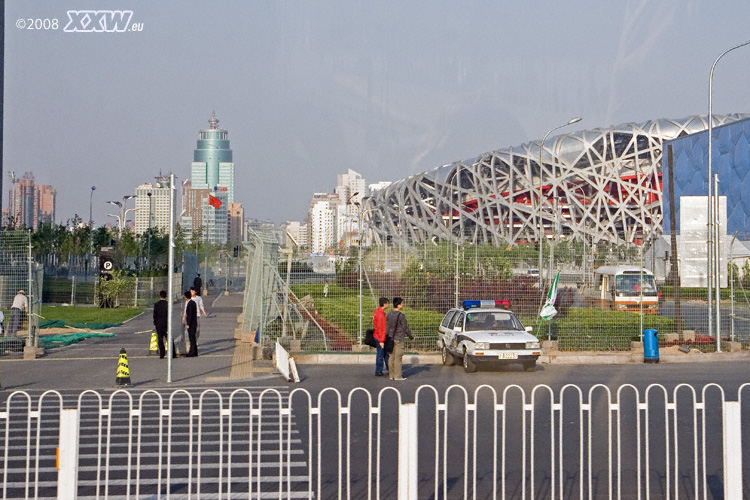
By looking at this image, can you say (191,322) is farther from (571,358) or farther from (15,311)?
(571,358)

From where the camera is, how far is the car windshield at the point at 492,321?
1903 centimetres

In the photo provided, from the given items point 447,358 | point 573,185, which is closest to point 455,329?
point 447,358

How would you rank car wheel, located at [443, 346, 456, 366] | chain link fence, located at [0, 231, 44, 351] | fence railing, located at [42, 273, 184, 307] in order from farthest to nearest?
fence railing, located at [42, 273, 184, 307] < chain link fence, located at [0, 231, 44, 351] < car wheel, located at [443, 346, 456, 366]

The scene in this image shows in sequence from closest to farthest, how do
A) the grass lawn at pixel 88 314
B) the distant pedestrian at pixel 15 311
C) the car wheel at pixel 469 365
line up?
1. the car wheel at pixel 469 365
2. the distant pedestrian at pixel 15 311
3. the grass lawn at pixel 88 314

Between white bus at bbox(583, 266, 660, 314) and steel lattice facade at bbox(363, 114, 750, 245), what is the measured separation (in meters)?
55.9

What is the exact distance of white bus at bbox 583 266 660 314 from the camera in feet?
80.5

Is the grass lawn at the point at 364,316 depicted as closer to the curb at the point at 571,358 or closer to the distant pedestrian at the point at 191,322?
the curb at the point at 571,358

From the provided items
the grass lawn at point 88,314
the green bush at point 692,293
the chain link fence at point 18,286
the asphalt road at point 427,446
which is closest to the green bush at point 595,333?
the green bush at point 692,293

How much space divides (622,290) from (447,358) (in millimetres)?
11532

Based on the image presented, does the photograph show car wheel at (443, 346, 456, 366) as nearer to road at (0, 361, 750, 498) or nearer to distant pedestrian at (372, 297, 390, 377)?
distant pedestrian at (372, 297, 390, 377)

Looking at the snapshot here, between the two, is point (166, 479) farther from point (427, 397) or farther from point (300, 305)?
point (300, 305)

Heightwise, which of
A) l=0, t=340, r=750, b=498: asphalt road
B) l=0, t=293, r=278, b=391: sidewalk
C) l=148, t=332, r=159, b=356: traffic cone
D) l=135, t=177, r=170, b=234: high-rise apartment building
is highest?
l=135, t=177, r=170, b=234: high-rise apartment building

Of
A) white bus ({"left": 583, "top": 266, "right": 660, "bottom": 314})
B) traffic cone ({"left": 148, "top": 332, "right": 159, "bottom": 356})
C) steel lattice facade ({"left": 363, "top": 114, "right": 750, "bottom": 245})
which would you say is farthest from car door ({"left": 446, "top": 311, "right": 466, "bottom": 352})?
steel lattice facade ({"left": 363, "top": 114, "right": 750, "bottom": 245})

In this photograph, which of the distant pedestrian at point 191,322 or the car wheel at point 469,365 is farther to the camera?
the distant pedestrian at point 191,322
